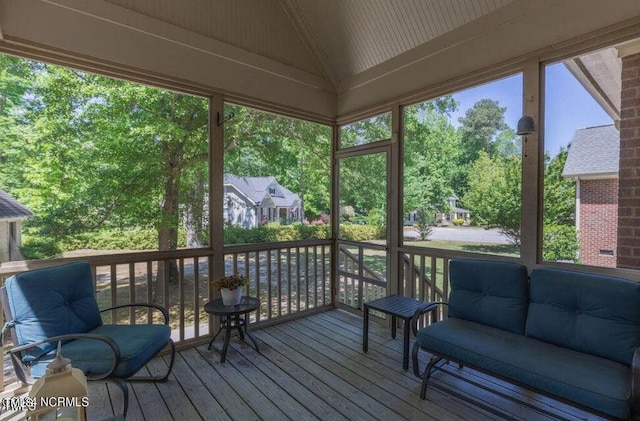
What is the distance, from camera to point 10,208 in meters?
2.60

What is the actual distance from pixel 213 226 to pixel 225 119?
45.4 inches

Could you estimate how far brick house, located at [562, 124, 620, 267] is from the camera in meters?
2.27

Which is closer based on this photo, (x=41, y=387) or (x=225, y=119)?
(x=41, y=387)

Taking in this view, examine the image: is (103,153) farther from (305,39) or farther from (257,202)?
(305,39)

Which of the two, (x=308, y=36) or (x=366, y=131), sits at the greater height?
(x=308, y=36)

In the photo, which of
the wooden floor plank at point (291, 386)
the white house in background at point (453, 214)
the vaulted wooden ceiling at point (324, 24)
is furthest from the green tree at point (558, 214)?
the wooden floor plank at point (291, 386)

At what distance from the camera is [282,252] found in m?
3.97

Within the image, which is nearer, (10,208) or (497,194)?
(10,208)

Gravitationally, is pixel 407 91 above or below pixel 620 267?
above

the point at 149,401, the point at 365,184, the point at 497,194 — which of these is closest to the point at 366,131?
the point at 365,184

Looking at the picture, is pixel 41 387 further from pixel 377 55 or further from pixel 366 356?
pixel 377 55

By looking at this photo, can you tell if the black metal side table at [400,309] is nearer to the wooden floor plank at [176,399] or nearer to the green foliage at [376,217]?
the green foliage at [376,217]

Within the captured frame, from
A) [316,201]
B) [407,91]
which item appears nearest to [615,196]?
[407,91]

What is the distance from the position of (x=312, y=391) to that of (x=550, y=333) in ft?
5.73
